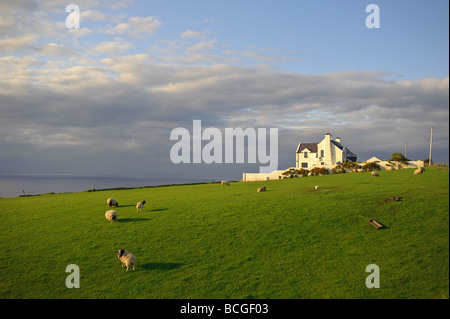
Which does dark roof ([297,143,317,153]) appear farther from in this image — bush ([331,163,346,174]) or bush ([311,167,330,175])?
bush ([331,163,346,174])

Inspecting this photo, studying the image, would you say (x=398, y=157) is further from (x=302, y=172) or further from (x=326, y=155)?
(x=302, y=172)

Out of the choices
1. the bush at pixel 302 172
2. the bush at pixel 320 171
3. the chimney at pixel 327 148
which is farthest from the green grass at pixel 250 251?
the chimney at pixel 327 148

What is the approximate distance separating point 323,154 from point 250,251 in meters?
75.1

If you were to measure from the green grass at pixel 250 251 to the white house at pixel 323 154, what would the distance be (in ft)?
202

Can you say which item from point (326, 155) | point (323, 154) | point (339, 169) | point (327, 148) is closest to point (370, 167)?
point (339, 169)

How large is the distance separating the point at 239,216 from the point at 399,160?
5724 cm

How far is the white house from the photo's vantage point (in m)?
86.4

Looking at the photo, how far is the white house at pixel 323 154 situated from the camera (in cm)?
8638

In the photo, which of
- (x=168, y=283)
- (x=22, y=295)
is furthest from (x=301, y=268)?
(x=22, y=295)

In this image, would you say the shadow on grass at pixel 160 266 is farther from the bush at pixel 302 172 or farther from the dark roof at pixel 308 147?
the dark roof at pixel 308 147

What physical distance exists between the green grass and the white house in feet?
202

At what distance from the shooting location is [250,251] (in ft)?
60.9
